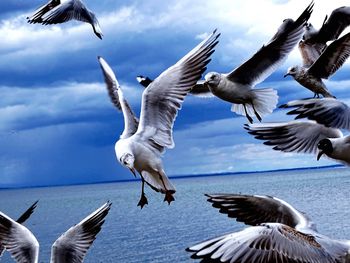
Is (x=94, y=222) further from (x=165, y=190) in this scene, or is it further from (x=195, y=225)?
(x=195, y=225)

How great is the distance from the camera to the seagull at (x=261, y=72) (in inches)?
364

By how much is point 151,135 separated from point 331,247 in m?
3.82

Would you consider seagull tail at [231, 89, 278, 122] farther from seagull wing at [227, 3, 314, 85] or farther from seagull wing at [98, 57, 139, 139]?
seagull wing at [98, 57, 139, 139]

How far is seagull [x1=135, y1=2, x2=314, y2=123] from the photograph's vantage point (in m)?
9.23

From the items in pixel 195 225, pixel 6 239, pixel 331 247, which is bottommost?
pixel 195 225

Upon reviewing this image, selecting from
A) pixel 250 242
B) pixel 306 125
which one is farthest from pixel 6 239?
pixel 250 242

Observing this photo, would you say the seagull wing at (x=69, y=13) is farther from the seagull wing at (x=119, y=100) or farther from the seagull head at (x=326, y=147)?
the seagull head at (x=326, y=147)

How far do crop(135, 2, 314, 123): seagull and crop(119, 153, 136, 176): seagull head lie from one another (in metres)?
1.44

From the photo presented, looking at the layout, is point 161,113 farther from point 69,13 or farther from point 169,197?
point 69,13

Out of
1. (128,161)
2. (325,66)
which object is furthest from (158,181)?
(325,66)

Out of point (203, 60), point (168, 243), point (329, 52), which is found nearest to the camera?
point (203, 60)

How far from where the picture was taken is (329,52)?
1048cm

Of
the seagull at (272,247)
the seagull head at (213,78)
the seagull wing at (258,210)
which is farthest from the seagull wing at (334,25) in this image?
the seagull at (272,247)

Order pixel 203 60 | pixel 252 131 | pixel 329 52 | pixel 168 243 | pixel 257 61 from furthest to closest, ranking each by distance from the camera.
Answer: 1. pixel 168 243
2. pixel 329 52
3. pixel 257 61
4. pixel 203 60
5. pixel 252 131
